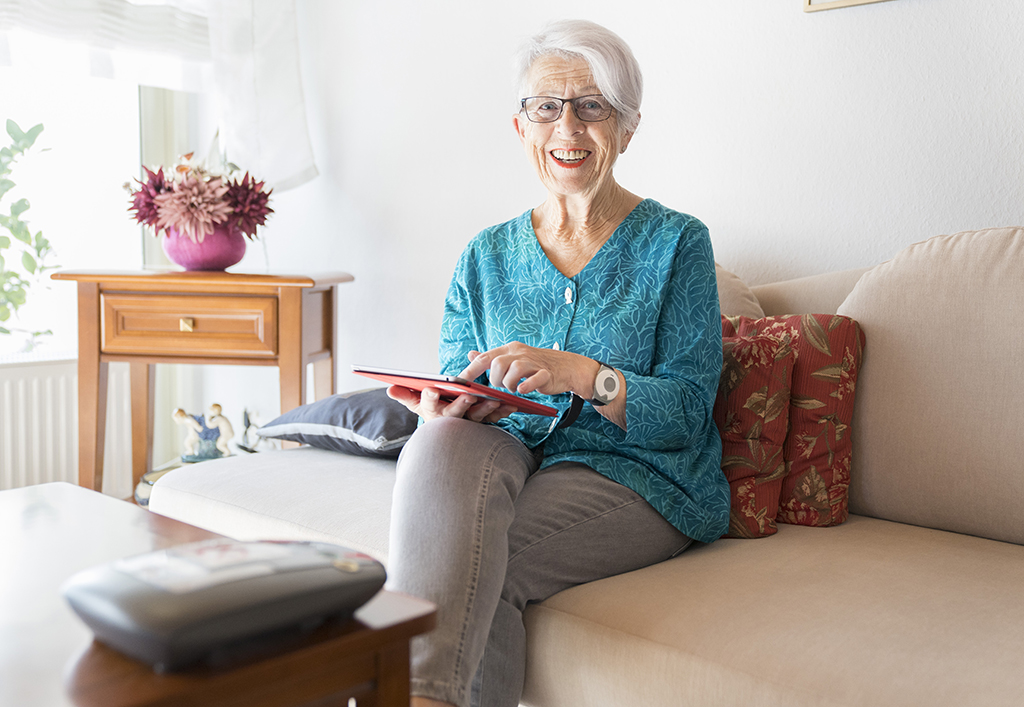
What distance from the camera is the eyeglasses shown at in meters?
1.44

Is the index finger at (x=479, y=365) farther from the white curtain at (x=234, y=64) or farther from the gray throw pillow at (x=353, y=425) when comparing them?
the white curtain at (x=234, y=64)

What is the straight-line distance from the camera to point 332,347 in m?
2.52

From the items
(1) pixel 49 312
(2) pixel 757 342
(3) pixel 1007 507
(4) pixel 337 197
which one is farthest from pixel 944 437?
(1) pixel 49 312

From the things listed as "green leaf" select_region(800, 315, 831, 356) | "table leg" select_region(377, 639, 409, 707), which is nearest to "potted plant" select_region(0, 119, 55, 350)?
"green leaf" select_region(800, 315, 831, 356)

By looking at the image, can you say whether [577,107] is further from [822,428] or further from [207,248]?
[207,248]

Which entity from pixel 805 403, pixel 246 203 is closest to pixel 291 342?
pixel 246 203

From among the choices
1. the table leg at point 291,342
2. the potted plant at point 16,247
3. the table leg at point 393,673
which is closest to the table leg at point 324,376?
the table leg at point 291,342

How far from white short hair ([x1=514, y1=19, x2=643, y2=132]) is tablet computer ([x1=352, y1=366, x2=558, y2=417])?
560 millimetres

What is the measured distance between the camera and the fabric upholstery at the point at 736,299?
1612mm

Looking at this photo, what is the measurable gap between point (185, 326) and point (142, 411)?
59 cm

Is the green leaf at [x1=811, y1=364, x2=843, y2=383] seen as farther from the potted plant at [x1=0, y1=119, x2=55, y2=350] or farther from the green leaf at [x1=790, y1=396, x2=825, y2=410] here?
the potted plant at [x1=0, y1=119, x2=55, y2=350]

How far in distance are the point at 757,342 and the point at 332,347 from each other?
1.43 m

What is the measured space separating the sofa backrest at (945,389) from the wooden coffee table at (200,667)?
3.15ft

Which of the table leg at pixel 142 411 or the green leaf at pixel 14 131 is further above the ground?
the green leaf at pixel 14 131
